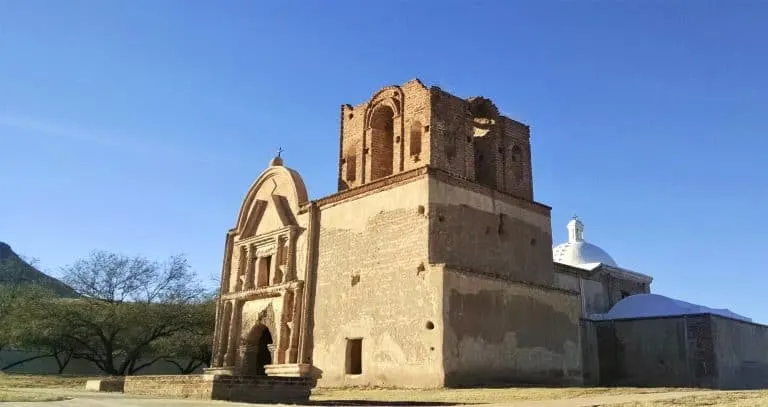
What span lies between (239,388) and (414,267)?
5.55 meters

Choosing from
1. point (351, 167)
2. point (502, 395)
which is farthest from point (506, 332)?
point (351, 167)

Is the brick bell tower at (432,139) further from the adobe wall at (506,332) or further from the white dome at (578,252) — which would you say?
the white dome at (578,252)

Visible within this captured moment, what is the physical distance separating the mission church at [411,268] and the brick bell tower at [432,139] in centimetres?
4

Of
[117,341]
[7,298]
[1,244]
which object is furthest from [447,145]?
[1,244]

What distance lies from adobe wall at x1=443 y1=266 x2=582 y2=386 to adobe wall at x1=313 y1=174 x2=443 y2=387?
460 millimetres

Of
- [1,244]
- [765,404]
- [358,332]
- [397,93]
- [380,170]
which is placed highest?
[1,244]

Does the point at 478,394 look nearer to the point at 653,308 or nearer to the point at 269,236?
the point at 269,236

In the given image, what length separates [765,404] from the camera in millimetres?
7398

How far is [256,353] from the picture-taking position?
1941cm

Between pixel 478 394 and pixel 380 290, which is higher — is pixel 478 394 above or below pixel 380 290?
below

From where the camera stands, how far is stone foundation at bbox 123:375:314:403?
10.1 meters

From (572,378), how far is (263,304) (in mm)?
8743

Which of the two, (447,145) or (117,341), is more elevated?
(447,145)

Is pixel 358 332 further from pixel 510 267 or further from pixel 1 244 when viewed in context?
pixel 1 244
